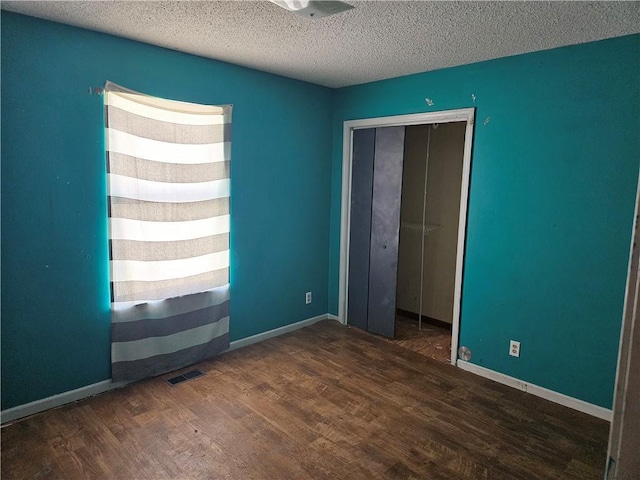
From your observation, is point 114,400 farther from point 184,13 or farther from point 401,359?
point 184,13

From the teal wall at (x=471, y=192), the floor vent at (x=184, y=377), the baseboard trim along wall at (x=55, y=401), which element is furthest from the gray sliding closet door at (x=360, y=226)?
the baseboard trim along wall at (x=55, y=401)

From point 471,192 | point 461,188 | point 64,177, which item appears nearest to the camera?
point 64,177

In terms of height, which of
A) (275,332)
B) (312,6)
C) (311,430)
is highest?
(312,6)

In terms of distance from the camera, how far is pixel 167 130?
9.42 feet

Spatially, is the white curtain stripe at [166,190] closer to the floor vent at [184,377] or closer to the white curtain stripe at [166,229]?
the white curtain stripe at [166,229]

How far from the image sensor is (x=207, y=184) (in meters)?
3.15

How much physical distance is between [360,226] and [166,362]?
208 cm

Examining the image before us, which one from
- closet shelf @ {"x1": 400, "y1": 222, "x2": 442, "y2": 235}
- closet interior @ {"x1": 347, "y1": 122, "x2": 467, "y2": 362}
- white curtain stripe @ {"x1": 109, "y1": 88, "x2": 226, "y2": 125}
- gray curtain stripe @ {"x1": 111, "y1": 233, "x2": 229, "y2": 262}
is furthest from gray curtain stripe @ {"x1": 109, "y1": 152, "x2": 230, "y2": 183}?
closet shelf @ {"x1": 400, "y1": 222, "x2": 442, "y2": 235}

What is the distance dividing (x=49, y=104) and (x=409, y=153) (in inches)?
125

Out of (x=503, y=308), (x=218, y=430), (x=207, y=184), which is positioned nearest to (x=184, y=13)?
(x=207, y=184)

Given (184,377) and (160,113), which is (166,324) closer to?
(184,377)

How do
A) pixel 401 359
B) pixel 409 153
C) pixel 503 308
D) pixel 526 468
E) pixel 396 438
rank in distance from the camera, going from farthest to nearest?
pixel 409 153 < pixel 401 359 < pixel 503 308 < pixel 396 438 < pixel 526 468

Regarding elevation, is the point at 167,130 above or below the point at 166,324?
above

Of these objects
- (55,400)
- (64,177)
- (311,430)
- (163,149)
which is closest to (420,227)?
(311,430)
